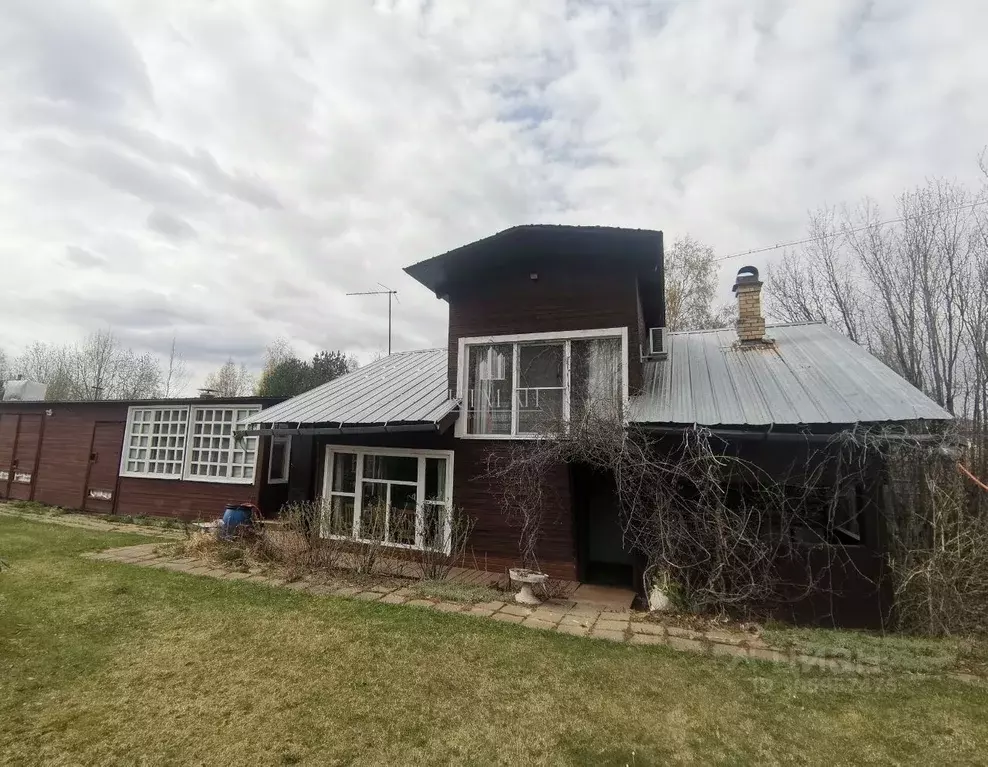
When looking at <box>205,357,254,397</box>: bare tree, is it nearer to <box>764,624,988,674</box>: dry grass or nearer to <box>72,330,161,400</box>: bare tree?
<box>72,330,161,400</box>: bare tree

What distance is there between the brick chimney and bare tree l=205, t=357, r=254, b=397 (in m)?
40.4

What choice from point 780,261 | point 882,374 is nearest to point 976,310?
point 780,261

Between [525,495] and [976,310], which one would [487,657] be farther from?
[976,310]

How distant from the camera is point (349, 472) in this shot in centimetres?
998

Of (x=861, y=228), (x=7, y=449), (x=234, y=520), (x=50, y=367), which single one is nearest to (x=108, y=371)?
(x=50, y=367)

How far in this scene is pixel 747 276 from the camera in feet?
31.4

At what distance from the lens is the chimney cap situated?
952 centimetres

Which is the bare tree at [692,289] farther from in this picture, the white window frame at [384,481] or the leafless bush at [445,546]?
the leafless bush at [445,546]

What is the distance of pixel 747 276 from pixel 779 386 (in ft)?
9.60

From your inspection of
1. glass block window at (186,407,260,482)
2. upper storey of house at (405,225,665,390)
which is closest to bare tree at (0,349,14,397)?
glass block window at (186,407,260,482)

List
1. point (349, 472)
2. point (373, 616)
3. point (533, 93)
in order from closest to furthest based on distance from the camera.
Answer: point (373, 616), point (533, 93), point (349, 472)

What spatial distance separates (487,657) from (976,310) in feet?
53.9

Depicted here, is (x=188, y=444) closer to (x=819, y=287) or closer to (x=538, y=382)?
(x=538, y=382)

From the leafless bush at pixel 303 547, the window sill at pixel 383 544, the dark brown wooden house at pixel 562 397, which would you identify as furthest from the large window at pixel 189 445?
the window sill at pixel 383 544
